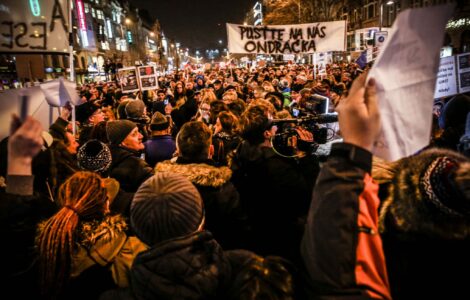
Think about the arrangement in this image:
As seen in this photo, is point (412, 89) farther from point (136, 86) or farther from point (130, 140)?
point (136, 86)

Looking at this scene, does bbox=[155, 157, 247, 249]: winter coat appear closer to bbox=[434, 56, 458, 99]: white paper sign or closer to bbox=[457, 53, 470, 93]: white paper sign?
bbox=[434, 56, 458, 99]: white paper sign

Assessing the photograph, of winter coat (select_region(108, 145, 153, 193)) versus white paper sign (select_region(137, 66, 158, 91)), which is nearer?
winter coat (select_region(108, 145, 153, 193))

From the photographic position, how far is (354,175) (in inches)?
47.2

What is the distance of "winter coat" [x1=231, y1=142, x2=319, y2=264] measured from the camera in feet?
10.2

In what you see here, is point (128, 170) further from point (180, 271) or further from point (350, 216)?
point (350, 216)

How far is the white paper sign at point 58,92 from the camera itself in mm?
3941

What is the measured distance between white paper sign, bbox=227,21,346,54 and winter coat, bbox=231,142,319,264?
5.33m

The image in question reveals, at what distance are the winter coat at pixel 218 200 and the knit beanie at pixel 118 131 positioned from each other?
1.23 metres

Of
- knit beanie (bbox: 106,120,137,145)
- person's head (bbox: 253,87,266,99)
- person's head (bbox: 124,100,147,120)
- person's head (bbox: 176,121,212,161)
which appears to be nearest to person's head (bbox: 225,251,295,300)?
person's head (bbox: 176,121,212,161)

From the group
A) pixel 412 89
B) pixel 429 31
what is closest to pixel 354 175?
pixel 412 89

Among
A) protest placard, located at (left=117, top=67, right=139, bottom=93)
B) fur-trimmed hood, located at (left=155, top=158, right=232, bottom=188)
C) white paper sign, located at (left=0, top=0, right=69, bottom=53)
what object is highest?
white paper sign, located at (left=0, top=0, right=69, bottom=53)

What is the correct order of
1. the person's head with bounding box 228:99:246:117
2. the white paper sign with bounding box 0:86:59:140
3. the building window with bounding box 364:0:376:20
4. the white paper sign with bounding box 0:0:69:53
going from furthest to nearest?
1. the building window with bounding box 364:0:376:20
2. the person's head with bounding box 228:99:246:117
3. the white paper sign with bounding box 0:0:69:53
4. the white paper sign with bounding box 0:86:59:140

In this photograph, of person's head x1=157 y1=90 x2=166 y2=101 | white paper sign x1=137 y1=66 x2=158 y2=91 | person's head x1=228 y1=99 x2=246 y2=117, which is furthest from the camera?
person's head x1=157 y1=90 x2=166 y2=101

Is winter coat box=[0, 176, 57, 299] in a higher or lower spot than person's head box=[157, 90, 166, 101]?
lower
